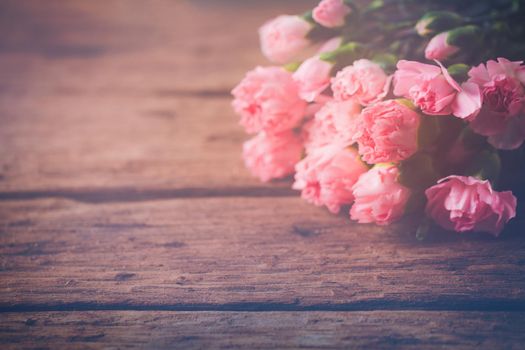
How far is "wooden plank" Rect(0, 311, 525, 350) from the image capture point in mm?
449

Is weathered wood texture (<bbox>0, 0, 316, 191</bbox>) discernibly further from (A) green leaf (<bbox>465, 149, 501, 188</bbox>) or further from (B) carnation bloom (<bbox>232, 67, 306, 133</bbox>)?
(A) green leaf (<bbox>465, 149, 501, 188</bbox>)

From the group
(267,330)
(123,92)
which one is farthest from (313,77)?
(123,92)

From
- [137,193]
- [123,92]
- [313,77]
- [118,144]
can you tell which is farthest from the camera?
[123,92]

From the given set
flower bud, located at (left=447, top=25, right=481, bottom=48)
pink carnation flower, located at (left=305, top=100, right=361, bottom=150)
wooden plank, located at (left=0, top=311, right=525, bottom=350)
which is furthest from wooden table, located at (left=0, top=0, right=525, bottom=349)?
flower bud, located at (left=447, top=25, right=481, bottom=48)

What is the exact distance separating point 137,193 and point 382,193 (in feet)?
1.16

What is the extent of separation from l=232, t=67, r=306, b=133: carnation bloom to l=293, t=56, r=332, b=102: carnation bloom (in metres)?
0.03

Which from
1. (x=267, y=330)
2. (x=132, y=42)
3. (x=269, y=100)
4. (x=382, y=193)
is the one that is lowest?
(x=267, y=330)

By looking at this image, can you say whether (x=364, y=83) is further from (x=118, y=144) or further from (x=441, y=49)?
(x=118, y=144)

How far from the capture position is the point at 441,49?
1.86 ft

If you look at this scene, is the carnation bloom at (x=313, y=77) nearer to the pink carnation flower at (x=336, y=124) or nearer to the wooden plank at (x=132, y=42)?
the pink carnation flower at (x=336, y=124)

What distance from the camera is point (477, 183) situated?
50 centimetres

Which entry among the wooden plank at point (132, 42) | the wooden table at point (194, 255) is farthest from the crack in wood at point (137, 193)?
the wooden plank at point (132, 42)

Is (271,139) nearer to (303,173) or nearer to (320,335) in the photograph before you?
(303,173)

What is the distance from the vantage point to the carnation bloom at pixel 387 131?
49 cm
